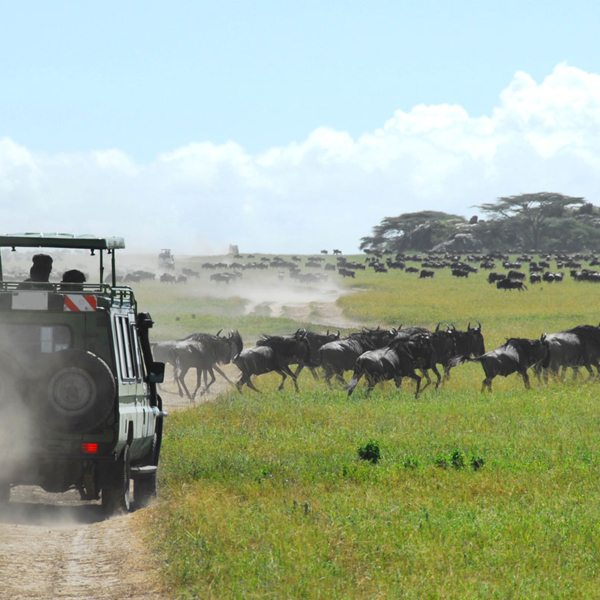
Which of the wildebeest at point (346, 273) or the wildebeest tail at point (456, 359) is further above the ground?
the wildebeest at point (346, 273)

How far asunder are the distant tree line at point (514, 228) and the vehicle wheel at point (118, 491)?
486 ft

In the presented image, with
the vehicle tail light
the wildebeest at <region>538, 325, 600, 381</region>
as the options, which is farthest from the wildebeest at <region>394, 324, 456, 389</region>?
the vehicle tail light

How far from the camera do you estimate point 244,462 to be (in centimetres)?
1705

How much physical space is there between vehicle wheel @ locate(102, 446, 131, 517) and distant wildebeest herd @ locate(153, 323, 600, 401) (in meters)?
15.2

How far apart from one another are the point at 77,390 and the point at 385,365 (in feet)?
53.7

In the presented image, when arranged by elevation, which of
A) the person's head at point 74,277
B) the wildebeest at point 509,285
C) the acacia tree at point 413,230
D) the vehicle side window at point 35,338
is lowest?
the vehicle side window at point 35,338

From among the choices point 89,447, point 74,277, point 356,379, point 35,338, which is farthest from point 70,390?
point 356,379

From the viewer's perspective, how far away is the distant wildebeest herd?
29.1 meters

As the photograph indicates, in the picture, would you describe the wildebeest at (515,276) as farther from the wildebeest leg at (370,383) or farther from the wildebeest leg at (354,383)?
the wildebeest leg at (354,383)

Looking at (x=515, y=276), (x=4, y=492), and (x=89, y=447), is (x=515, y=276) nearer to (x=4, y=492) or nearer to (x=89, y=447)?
(x=4, y=492)

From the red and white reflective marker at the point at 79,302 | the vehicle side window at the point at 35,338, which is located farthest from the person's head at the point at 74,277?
the vehicle side window at the point at 35,338

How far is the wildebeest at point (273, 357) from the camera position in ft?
99.2

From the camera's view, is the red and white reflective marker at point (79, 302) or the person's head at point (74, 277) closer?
the red and white reflective marker at point (79, 302)

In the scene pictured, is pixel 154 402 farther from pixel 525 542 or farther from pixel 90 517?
pixel 525 542
